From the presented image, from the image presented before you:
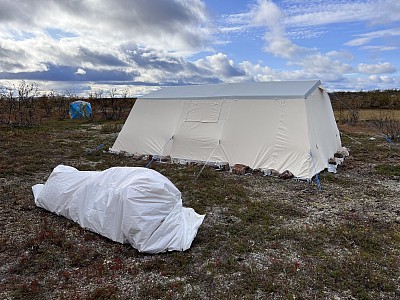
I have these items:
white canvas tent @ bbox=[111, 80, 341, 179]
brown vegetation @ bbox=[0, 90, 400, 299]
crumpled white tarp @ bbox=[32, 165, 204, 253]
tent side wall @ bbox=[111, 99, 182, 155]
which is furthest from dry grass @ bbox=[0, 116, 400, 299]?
tent side wall @ bbox=[111, 99, 182, 155]

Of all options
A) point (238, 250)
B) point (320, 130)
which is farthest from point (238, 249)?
point (320, 130)

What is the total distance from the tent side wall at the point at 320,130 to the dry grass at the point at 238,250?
2.52 feet

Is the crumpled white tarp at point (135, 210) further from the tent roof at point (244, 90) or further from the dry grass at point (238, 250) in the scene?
the tent roof at point (244, 90)

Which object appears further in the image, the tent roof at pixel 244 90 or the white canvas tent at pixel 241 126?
the tent roof at pixel 244 90

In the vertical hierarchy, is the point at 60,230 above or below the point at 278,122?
below

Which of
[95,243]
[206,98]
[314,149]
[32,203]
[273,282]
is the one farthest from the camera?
[206,98]

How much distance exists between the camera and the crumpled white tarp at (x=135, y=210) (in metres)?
3.78

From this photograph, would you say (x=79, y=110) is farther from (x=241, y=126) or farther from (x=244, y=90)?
(x=241, y=126)

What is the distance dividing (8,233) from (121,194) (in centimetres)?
173

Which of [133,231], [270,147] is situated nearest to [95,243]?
[133,231]

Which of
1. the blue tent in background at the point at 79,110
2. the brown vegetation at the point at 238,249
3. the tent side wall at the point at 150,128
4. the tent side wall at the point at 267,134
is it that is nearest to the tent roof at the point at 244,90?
the tent side wall at the point at 267,134

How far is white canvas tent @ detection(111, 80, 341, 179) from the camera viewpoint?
7.33m

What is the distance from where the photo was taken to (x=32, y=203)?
5.44 metres

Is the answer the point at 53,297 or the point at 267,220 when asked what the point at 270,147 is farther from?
the point at 53,297
